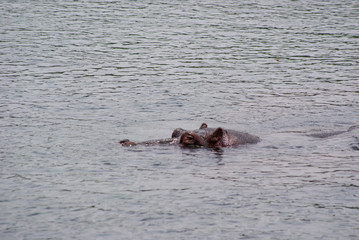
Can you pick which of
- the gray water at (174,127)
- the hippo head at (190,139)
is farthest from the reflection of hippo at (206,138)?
the gray water at (174,127)

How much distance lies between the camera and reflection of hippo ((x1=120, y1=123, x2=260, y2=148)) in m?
12.2

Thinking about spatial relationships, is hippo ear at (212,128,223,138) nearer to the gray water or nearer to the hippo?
the hippo

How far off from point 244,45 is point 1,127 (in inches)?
556

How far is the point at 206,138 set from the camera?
1252 centimetres

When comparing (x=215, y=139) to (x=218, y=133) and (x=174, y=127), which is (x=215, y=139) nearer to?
(x=218, y=133)

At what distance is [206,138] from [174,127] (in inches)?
74.7

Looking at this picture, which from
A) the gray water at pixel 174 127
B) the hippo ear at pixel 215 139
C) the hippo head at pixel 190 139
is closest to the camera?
the gray water at pixel 174 127

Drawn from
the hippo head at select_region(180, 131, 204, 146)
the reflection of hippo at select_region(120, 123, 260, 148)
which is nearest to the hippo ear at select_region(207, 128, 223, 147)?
the reflection of hippo at select_region(120, 123, 260, 148)

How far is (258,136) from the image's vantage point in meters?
13.4

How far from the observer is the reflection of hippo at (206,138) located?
12.2 meters

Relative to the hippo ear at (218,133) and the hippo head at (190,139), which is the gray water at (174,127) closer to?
the hippo head at (190,139)

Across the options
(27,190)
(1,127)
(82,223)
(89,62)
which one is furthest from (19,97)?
(82,223)

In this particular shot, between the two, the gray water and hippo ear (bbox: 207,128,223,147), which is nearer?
the gray water

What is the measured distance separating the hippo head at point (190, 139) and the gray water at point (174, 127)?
181mm
